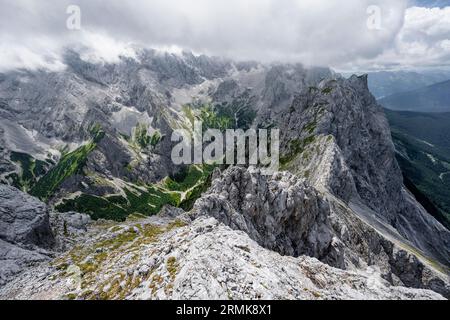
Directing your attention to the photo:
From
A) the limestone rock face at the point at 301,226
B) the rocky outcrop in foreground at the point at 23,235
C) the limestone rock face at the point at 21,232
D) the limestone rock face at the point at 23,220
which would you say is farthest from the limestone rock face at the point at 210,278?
the limestone rock face at the point at 301,226

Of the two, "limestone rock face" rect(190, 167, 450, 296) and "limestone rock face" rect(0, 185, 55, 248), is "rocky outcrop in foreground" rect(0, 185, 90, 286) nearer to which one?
"limestone rock face" rect(0, 185, 55, 248)

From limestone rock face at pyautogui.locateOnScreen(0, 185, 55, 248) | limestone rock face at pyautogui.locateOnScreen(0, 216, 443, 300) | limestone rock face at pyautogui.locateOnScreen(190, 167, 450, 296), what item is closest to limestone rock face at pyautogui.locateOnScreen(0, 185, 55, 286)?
limestone rock face at pyautogui.locateOnScreen(0, 185, 55, 248)

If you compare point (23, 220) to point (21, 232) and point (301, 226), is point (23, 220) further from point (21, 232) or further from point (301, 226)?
point (301, 226)

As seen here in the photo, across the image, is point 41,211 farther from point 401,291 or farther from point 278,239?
point 401,291

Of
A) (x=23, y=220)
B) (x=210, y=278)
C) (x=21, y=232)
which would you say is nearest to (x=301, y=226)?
(x=210, y=278)

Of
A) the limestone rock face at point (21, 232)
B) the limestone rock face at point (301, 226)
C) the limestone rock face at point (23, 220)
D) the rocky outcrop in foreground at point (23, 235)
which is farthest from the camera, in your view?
the limestone rock face at point (301, 226)

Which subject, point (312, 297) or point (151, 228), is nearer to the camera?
point (312, 297)

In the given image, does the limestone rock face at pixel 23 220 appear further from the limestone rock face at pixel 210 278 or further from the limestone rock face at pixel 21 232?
the limestone rock face at pixel 210 278

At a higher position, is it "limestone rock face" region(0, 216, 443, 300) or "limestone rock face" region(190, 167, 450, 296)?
"limestone rock face" region(0, 216, 443, 300)
